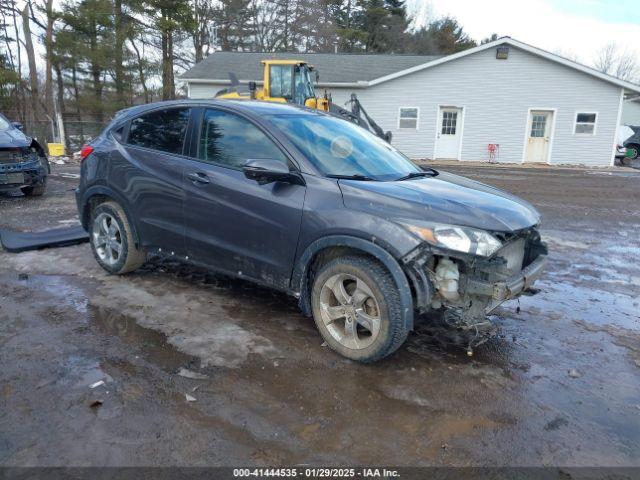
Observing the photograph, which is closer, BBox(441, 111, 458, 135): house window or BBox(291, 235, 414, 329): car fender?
BBox(291, 235, 414, 329): car fender

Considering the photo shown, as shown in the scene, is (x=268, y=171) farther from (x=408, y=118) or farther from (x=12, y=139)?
(x=408, y=118)

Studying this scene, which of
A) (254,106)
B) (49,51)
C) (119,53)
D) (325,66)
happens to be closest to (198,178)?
(254,106)

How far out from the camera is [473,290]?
3.18 m

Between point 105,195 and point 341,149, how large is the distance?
2.54m

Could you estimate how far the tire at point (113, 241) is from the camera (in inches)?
191

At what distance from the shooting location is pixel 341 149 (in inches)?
161

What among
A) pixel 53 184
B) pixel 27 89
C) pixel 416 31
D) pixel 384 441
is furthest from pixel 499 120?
pixel 416 31

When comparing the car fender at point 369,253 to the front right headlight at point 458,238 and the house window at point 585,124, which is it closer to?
the front right headlight at point 458,238

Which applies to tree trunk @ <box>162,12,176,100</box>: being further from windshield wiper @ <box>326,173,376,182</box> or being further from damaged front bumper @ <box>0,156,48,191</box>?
windshield wiper @ <box>326,173,376,182</box>

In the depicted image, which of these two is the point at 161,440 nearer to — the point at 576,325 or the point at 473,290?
the point at 473,290

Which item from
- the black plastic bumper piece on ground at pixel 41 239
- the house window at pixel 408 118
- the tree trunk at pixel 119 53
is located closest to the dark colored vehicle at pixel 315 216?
the black plastic bumper piece on ground at pixel 41 239

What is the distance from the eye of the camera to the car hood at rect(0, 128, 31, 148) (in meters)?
8.81

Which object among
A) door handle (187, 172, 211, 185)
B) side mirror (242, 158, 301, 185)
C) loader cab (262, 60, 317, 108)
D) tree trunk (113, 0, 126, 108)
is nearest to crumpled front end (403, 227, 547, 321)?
side mirror (242, 158, 301, 185)

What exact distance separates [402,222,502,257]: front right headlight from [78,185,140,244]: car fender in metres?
2.90
